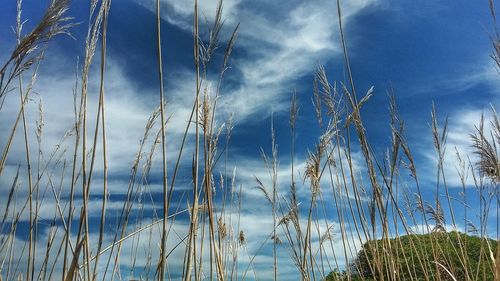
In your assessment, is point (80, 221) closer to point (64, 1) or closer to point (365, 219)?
point (64, 1)

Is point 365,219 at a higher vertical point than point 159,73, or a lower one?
lower

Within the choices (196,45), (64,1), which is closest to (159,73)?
(196,45)

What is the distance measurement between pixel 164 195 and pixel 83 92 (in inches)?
22.9

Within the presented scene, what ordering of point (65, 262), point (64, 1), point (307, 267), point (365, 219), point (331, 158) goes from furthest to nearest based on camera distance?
1. point (331, 158)
2. point (307, 267)
3. point (365, 219)
4. point (65, 262)
5. point (64, 1)

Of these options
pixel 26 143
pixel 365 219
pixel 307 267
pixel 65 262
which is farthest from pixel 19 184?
pixel 365 219

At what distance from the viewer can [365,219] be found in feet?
8.93

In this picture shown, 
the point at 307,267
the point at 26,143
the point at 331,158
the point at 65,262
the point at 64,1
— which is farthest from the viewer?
the point at 331,158

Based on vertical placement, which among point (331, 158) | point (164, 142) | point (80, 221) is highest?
point (331, 158)

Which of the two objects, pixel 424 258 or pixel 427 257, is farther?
pixel 427 257

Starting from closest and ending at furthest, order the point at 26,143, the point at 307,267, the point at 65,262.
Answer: the point at 65,262, the point at 26,143, the point at 307,267

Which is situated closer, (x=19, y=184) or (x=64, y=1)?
(x=64, y=1)

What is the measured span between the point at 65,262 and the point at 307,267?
5.29 ft

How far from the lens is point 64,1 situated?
1476mm

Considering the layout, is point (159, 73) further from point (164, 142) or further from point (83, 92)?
point (83, 92)
